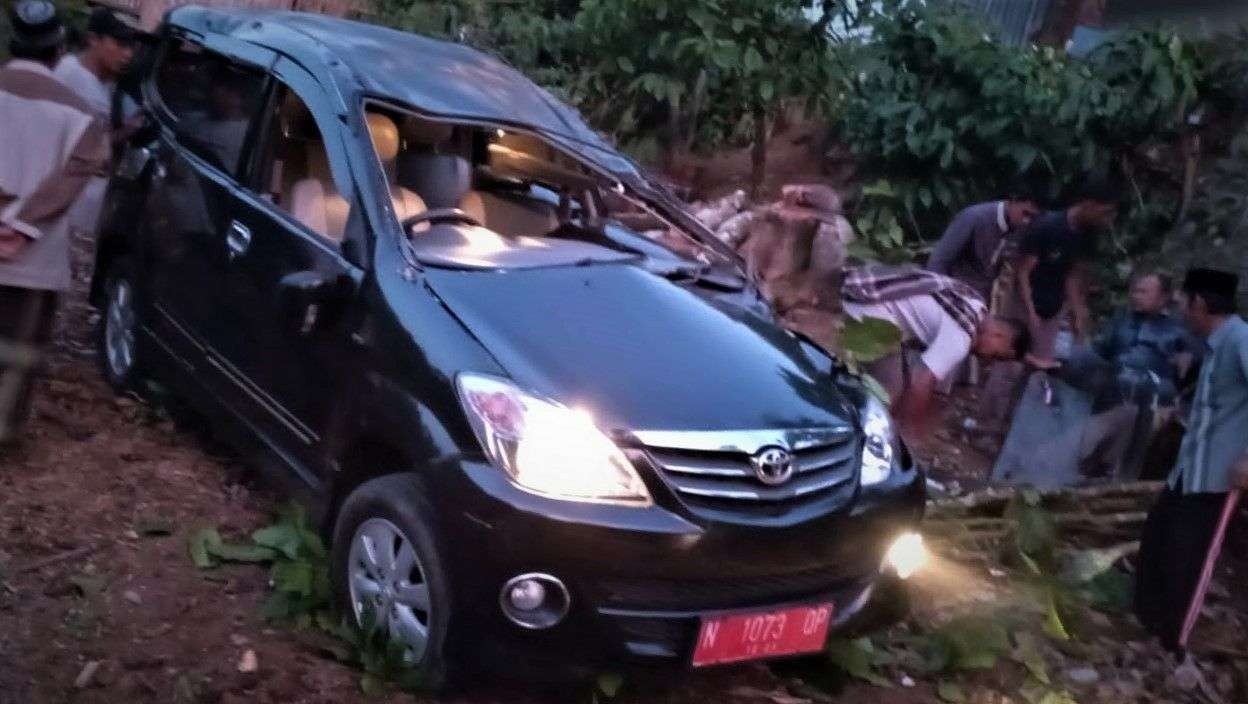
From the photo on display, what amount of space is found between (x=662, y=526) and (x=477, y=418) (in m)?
0.55

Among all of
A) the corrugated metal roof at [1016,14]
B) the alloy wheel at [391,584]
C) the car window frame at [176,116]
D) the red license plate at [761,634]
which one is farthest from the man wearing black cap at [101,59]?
the corrugated metal roof at [1016,14]

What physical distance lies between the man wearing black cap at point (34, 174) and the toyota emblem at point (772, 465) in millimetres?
2646

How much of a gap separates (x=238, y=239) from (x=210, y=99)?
984 millimetres

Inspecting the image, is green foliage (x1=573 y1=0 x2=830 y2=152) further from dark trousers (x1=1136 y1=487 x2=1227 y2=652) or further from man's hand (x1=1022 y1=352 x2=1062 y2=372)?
dark trousers (x1=1136 y1=487 x2=1227 y2=652)

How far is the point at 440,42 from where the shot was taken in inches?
218

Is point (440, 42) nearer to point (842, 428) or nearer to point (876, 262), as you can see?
point (842, 428)

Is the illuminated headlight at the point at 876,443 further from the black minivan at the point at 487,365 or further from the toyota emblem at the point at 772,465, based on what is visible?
the toyota emblem at the point at 772,465

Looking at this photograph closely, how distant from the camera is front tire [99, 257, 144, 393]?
5.63 m

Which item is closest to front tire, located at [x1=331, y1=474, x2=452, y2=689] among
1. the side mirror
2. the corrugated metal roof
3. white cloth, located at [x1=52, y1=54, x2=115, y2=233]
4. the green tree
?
the side mirror

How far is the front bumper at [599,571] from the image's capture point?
11.2 ft

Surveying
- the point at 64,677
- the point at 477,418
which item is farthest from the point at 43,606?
the point at 477,418

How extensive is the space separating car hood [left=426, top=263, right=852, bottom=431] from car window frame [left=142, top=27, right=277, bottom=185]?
51.9 inches

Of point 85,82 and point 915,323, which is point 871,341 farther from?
point 85,82

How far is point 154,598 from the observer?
429 cm
